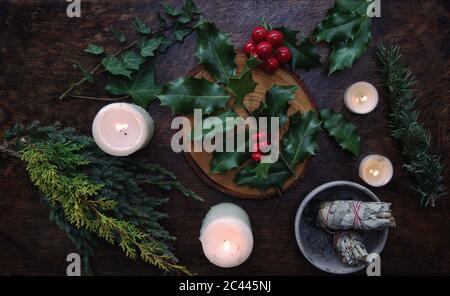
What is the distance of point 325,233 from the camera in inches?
39.8

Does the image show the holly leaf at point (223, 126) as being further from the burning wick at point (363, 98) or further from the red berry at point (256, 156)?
the burning wick at point (363, 98)

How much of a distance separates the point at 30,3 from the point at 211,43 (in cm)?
43

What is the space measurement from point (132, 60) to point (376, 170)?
23.6 inches

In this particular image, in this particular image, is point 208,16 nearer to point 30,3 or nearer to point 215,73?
point 215,73

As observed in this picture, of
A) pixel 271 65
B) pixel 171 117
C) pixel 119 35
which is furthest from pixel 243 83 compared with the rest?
pixel 119 35

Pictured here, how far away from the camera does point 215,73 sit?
0.97 m

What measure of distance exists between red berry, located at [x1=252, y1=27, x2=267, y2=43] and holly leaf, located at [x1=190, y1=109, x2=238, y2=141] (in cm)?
17

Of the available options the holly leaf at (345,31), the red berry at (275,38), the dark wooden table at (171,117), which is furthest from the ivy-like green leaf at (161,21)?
the holly leaf at (345,31)

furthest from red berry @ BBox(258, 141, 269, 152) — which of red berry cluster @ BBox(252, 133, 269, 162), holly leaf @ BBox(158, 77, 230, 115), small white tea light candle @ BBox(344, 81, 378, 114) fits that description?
small white tea light candle @ BBox(344, 81, 378, 114)

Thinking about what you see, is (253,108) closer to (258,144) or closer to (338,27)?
(258,144)

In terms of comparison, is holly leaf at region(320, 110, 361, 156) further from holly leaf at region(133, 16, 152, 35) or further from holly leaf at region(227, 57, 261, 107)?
holly leaf at region(133, 16, 152, 35)

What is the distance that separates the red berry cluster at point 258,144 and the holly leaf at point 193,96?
0.10 metres

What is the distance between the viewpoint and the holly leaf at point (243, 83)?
91 cm
